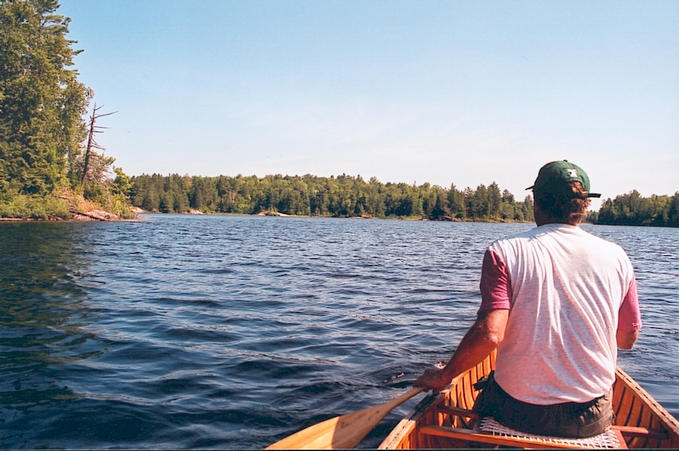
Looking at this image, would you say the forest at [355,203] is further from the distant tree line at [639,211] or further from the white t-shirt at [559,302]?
the white t-shirt at [559,302]

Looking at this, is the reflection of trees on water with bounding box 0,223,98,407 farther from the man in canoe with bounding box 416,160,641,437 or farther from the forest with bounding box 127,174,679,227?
the forest with bounding box 127,174,679,227

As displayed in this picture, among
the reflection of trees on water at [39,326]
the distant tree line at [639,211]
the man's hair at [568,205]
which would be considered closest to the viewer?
the man's hair at [568,205]

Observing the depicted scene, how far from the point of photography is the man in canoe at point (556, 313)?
3.29 metres

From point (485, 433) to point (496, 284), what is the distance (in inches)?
53.8

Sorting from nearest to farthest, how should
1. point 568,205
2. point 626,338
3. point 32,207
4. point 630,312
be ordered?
point 568,205
point 630,312
point 626,338
point 32,207

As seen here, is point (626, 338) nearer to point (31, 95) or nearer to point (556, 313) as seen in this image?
point (556, 313)

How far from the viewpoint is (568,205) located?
11.5 feet

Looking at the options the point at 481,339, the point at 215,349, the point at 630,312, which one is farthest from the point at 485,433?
the point at 215,349

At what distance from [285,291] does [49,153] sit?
52.4 m

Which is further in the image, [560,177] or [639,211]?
[639,211]

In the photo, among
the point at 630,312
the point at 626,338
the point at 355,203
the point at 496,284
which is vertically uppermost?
the point at 355,203

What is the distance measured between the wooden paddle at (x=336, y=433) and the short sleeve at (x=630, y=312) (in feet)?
5.44

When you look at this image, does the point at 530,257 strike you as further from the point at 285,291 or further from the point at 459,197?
the point at 459,197

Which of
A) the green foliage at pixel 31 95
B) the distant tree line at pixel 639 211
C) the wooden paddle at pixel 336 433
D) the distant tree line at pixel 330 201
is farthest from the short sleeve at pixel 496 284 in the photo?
the distant tree line at pixel 639 211
